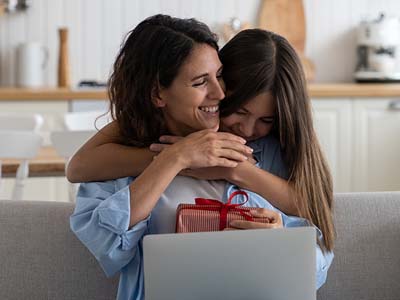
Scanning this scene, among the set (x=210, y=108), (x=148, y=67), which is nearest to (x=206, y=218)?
(x=210, y=108)

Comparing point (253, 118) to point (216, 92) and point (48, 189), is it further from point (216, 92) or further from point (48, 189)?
point (48, 189)

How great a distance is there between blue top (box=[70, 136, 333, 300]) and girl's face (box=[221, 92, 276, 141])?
2.5 inches

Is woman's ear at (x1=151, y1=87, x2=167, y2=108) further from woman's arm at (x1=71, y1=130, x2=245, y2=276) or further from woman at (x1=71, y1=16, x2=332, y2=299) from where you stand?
woman's arm at (x1=71, y1=130, x2=245, y2=276)

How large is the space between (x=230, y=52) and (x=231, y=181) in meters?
0.28

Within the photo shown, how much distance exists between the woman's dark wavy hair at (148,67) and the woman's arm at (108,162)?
0.13 ft

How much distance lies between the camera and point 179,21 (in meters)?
1.96

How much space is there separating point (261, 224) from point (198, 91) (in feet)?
1.04

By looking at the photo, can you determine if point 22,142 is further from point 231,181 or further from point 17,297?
point 231,181

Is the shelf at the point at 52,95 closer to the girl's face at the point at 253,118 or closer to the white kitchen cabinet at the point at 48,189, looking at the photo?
the white kitchen cabinet at the point at 48,189

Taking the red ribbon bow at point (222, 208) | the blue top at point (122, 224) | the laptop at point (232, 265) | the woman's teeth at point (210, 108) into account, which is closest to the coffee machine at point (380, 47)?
the blue top at point (122, 224)

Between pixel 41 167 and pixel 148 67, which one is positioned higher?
pixel 148 67

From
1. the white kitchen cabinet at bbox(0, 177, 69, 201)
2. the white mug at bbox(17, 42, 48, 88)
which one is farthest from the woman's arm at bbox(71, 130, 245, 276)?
the white mug at bbox(17, 42, 48, 88)

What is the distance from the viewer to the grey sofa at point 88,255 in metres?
2.06

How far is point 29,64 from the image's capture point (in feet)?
16.1
